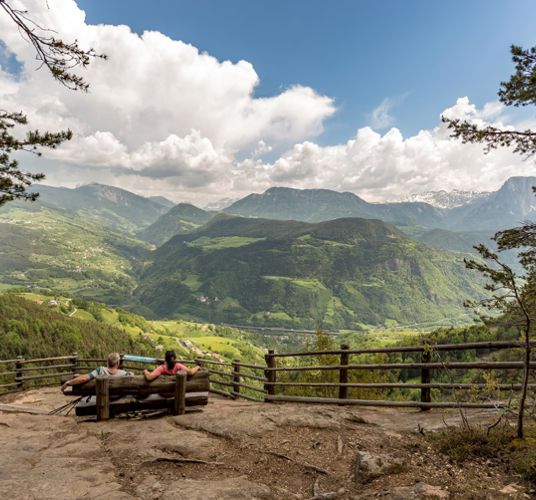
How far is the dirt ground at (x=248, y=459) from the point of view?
4.76 meters

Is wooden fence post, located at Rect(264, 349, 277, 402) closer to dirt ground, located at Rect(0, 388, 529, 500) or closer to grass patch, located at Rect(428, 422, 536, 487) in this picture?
dirt ground, located at Rect(0, 388, 529, 500)

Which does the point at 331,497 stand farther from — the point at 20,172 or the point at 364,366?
the point at 20,172

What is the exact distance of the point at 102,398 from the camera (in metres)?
8.24

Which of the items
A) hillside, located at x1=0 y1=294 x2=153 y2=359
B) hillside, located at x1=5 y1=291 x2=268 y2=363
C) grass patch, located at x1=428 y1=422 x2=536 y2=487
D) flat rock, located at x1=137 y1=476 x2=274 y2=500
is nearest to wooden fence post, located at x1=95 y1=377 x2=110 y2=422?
flat rock, located at x1=137 y1=476 x2=274 y2=500

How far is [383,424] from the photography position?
7.34 m

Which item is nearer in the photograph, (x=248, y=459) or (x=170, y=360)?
(x=248, y=459)

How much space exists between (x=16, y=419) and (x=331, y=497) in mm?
9515

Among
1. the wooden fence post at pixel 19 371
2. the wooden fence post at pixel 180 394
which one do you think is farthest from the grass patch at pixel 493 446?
the wooden fence post at pixel 19 371

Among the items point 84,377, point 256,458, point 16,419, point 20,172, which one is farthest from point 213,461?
point 20,172

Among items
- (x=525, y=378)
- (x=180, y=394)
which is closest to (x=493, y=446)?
(x=525, y=378)

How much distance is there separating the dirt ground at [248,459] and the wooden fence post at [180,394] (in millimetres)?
310

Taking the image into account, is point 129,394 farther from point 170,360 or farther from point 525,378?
point 525,378

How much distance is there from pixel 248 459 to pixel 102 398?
4308 mm

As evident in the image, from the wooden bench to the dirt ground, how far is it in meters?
0.33
